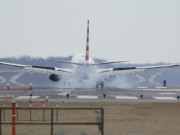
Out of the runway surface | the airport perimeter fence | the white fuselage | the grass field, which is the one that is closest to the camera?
Answer: the airport perimeter fence

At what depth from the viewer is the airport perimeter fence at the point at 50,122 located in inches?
825

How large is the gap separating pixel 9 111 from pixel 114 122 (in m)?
10.2

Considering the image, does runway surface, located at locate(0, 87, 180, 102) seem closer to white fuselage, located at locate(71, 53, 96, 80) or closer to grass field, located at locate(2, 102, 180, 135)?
grass field, located at locate(2, 102, 180, 135)

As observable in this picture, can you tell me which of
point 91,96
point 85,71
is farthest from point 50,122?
point 85,71

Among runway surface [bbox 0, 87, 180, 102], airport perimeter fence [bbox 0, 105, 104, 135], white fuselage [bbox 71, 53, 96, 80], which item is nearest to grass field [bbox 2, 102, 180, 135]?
airport perimeter fence [bbox 0, 105, 104, 135]

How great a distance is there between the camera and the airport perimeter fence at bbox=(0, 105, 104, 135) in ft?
68.7

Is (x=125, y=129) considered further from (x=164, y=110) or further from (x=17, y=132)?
(x=164, y=110)

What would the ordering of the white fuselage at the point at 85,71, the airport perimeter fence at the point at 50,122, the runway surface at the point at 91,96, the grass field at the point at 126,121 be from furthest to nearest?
the white fuselage at the point at 85,71 → the runway surface at the point at 91,96 → the grass field at the point at 126,121 → the airport perimeter fence at the point at 50,122

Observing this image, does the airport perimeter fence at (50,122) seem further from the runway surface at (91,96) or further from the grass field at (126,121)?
the runway surface at (91,96)

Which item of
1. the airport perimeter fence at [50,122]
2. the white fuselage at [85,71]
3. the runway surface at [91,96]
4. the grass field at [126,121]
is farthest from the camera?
the white fuselage at [85,71]

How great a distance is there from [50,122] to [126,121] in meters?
4.91

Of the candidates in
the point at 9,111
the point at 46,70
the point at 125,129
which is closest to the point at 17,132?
the point at 125,129

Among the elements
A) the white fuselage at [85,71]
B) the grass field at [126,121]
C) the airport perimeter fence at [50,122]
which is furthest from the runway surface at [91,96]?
the white fuselage at [85,71]

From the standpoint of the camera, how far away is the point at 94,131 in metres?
24.3
